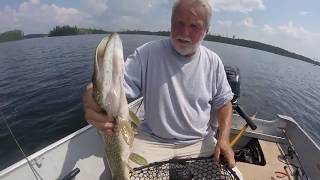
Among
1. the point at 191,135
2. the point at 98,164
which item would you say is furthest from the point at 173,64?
the point at 98,164

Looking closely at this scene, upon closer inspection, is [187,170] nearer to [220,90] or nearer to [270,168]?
[220,90]

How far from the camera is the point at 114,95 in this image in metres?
1.71

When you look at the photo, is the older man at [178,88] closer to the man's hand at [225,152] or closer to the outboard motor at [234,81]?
the man's hand at [225,152]

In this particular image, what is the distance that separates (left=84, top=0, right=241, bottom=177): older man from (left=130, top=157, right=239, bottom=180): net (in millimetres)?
121

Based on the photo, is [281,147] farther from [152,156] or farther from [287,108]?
[287,108]

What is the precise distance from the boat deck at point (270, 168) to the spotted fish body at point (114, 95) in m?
3.08

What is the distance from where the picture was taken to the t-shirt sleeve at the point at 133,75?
3186mm

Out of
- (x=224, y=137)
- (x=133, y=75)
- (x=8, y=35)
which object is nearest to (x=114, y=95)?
(x=133, y=75)

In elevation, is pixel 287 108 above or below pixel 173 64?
below

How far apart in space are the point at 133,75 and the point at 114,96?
1552mm

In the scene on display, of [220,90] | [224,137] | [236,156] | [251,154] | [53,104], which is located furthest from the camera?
[53,104]

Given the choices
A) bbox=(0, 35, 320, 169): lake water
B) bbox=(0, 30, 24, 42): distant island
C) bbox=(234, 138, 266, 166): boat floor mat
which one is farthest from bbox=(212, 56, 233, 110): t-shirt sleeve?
bbox=(0, 30, 24, 42): distant island

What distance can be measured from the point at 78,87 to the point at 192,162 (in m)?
12.6

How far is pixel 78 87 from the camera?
1505cm
